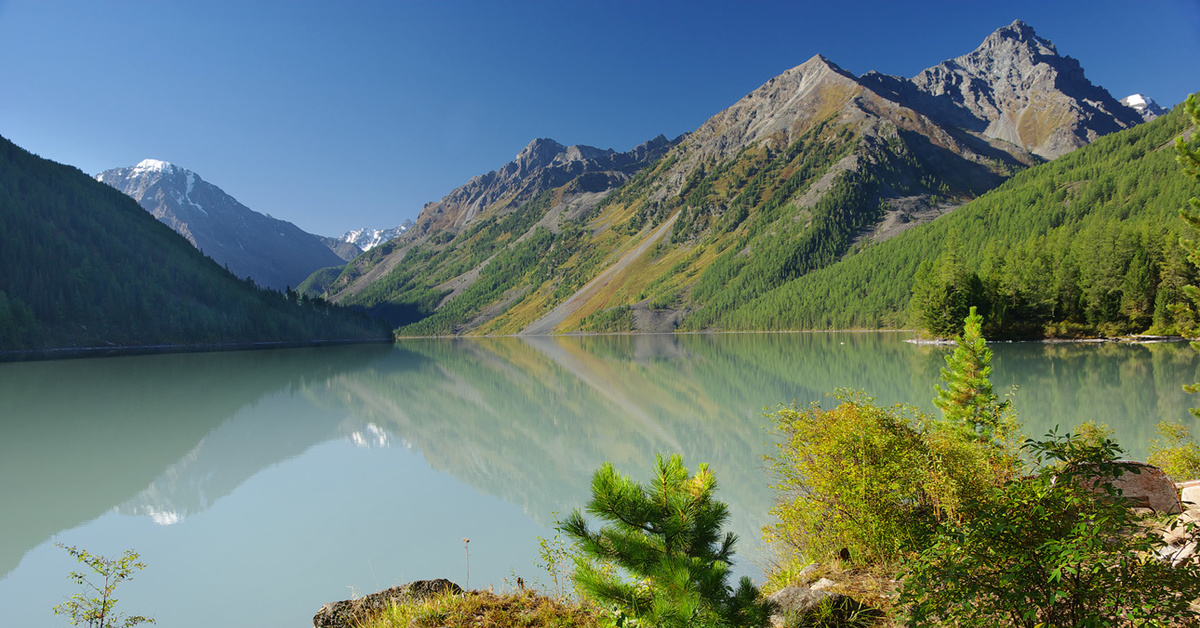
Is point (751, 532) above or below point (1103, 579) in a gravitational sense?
below

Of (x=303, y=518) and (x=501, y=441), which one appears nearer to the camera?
(x=303, y=518)

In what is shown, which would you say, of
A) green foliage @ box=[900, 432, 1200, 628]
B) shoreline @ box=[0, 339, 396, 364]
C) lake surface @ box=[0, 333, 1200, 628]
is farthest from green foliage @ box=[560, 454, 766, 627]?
shoreline @ box=[0, 339, 396, 364]

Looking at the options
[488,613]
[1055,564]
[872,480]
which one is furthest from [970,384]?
[488,613]

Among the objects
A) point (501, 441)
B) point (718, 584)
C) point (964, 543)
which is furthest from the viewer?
point (501, 441)

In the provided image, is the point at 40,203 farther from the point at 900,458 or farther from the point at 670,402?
the point at 900,458

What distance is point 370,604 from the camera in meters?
6.82

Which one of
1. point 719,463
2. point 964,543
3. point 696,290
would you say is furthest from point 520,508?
point 696,290

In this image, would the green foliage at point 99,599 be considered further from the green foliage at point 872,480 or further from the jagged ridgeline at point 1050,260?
the jagged ridgeline at point 1050,260

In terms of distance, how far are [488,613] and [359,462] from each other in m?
19.0

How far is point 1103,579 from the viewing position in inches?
135

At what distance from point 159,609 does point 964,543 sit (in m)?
13.4

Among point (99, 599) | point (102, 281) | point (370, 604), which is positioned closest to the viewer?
point (370, 604)

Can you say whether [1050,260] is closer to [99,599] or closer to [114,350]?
[99,599]

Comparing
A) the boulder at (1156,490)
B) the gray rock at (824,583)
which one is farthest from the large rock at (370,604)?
the boulder at (1156,490)
